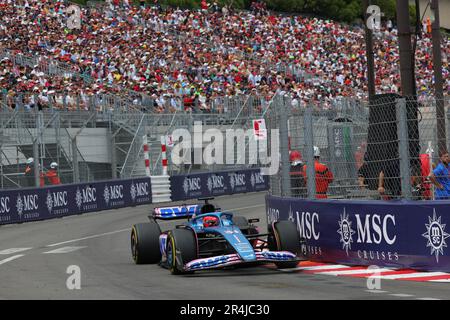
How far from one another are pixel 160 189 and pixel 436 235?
21993mm

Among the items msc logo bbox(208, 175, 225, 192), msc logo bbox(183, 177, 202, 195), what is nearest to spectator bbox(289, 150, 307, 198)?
msc logo bbox(183, 177, 202, 195)

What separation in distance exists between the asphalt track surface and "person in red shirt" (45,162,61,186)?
8740 mm

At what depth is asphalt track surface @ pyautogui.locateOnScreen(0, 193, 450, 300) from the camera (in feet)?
37.4

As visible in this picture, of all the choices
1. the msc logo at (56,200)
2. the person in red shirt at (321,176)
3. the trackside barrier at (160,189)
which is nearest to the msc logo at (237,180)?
the trackside barrier at (160,189)

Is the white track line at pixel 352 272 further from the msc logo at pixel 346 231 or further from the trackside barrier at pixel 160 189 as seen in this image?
the trackside barrier at pixel 160 189

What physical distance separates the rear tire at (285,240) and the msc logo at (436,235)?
6.72ft

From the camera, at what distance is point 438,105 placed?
13.1 metres

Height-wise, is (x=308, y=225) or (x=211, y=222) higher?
(x=211, y=222)

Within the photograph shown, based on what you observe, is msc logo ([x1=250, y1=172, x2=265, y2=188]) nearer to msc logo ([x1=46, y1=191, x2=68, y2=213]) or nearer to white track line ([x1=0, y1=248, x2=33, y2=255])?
msc logo ([x1=46, y1=191, x2=68, y2=213])

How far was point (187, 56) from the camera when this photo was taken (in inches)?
1841

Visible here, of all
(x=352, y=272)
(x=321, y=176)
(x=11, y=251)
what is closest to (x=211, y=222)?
(x=321, y=176)

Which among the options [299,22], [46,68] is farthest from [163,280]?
[299,22]

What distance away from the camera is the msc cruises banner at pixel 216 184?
35.4 metres

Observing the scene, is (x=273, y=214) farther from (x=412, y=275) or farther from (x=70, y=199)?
(x=70, y=199)
